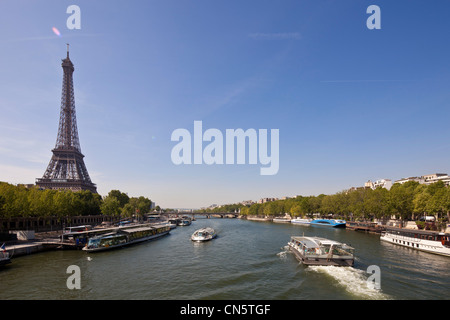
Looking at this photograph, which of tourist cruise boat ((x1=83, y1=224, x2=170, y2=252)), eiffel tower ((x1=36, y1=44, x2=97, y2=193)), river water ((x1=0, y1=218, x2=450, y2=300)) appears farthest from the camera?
eiffel tower ((x1=36, y1=44, x2=97, y2=193))

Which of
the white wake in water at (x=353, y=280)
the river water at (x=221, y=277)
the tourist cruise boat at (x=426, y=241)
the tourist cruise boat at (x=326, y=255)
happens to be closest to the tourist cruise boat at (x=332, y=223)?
the tourist cruise boat at (x=426, y=241)

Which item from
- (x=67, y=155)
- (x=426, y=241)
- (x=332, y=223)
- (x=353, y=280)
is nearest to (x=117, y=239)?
(x=353, y=280)

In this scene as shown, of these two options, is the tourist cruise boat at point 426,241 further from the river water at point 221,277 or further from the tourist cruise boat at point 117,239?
the tourist cruise boat at point 117,239

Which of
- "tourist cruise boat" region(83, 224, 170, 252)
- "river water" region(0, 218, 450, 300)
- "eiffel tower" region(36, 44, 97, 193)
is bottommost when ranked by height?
"tourist cruise boat" region(83, 224, 170, 252)

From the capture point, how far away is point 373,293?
21984mm

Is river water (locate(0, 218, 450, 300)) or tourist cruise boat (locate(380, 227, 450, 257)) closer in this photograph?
river water (locate(0, 218, 450, 300))

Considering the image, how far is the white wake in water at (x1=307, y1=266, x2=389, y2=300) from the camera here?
853 inches

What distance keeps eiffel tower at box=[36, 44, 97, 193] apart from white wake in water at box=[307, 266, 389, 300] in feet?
441

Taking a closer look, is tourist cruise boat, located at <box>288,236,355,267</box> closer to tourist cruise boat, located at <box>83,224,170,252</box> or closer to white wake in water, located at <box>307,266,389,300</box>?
white wake in water, located at <box>307,266,389,300</box>

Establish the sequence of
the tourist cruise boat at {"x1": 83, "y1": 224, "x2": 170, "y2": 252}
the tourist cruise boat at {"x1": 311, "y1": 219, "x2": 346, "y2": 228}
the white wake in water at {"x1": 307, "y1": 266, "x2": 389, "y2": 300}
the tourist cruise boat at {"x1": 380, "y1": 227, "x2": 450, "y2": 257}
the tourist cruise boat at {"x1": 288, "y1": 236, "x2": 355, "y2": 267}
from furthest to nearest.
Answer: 1. the tourist cruise boat at {"x1": 311, "y1": 219, "x2": 346, "y2": 228}
2. the tourist cruise boat at {"x1": 83, "y1": 224, "x2": 170, "y2": 252}
3. the tourist cruise boat at {"x1": 380, "y1": 227, "x2": 450, "y2": 257}
4. the tourist cruise boat at {"x1": 288, "y1": 236, "x2": 355, "y2": 267}
5. the white wake in water at {"x1": 307, "y1": 266, "x2": 389, "y2": 300}

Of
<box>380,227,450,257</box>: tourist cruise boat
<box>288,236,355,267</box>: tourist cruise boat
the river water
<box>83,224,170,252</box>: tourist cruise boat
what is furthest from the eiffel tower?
<box>380,227,450,257</box>: tourist cruise boat

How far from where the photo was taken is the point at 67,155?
5079 inches
